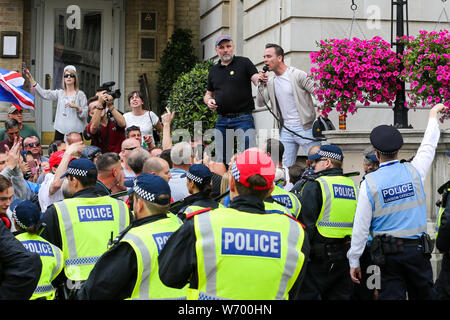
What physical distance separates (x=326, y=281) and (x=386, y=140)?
1874mm

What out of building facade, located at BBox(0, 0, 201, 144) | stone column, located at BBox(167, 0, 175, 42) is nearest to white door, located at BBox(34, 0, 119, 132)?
building facade, located at BBox(0, 0, 201, 144)

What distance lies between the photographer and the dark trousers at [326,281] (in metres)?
7.68

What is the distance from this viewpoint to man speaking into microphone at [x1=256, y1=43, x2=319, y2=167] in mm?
10398

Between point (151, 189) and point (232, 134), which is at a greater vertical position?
point (232, 134)

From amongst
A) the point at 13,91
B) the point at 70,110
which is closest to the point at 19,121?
the point at 13,91

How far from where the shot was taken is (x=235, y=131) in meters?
10.4

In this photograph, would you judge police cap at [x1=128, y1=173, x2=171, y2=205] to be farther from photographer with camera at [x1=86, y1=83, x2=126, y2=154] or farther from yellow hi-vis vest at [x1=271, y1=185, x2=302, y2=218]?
photographer with camera at [x1=86, y1=83, x2=126, y2=154]

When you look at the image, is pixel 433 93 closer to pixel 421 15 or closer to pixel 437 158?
pixel 437 158

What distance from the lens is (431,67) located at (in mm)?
8953

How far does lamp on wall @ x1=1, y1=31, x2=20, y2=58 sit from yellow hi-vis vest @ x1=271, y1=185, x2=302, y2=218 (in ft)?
37.9

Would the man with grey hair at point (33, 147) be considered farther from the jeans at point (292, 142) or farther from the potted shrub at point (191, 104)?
the potted shrub at point (191, 104)

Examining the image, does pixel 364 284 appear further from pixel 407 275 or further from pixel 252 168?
pixel 252 168

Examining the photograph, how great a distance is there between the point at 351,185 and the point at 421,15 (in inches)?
247
